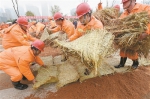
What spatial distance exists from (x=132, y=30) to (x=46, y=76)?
2.14 metres

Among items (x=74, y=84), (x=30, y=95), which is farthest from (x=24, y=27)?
(x=74, y=84)

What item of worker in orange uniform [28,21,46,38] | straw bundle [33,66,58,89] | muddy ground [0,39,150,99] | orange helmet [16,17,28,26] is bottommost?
muddy ground [0,39,150,99]

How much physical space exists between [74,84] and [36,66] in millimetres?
1788

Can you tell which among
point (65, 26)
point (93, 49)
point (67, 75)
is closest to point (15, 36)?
point (65, 26)

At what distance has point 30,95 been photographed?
119 inches

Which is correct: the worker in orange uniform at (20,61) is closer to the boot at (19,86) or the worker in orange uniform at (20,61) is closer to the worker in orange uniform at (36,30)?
the boot at (19,86)

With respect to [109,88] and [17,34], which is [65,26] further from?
[109,88]

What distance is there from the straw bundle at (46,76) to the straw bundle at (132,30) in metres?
1.61

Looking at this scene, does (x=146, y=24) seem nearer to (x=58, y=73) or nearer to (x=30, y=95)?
(x=58, y=73)

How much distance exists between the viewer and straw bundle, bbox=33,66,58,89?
3062 millimetres

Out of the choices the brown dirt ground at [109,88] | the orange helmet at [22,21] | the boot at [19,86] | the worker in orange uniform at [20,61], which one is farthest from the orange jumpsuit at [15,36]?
the brown dirt ground at [109,88]

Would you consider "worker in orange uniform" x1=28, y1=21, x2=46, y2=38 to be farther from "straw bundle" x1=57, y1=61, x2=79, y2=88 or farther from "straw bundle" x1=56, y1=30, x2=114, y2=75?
"straw bundle" x1=56, y1=30, x2=114, y2=75

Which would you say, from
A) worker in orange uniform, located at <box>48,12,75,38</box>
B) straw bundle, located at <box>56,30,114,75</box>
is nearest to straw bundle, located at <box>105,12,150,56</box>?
straw bundle, located at <box>56,30,114,75</box>

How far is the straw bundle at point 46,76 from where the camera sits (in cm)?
306
